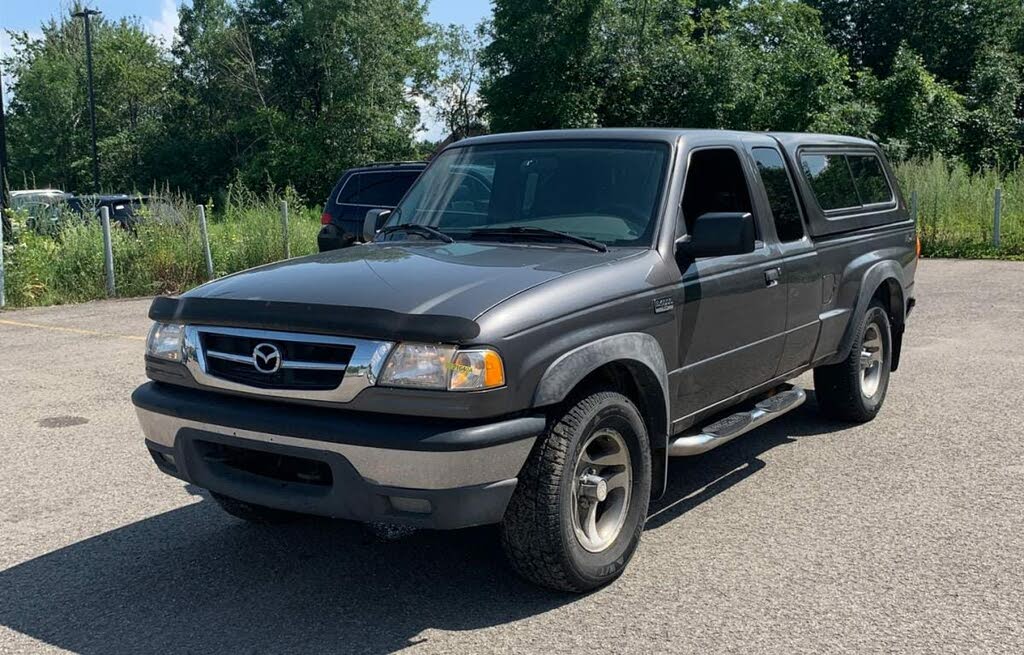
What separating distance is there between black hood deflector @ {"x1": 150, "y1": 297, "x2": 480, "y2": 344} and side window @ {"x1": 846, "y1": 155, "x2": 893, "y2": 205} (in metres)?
4.04

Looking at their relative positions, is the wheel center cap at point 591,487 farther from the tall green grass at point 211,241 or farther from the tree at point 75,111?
the tree at point 75,111

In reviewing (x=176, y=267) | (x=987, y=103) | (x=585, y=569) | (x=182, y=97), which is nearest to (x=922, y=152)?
(x=987, y=103)

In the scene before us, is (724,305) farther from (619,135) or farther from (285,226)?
(285,226)

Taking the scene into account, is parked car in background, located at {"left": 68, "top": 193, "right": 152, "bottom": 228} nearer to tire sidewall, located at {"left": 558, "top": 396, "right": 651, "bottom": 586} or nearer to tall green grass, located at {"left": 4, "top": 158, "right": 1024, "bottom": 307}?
tall green grass, located at {"left": 4, "top": 158, "right": 1024, "bottom": 307}

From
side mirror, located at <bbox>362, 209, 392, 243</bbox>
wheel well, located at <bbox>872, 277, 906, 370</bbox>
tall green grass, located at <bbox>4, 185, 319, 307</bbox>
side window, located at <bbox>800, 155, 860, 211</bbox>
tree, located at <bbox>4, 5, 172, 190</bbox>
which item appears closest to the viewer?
side mirror, located at <bbox>362, 209, 392, 243</bbox>

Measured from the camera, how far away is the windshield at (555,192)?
461 centimetres

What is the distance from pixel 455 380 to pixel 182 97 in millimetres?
→ 55322

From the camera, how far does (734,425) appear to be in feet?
15.9

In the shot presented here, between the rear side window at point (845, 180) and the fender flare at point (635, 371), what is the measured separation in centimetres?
224

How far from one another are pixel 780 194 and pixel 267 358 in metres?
3.15

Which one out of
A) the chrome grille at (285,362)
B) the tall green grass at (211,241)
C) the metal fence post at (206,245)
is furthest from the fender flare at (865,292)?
the metal fence post at (206,245)

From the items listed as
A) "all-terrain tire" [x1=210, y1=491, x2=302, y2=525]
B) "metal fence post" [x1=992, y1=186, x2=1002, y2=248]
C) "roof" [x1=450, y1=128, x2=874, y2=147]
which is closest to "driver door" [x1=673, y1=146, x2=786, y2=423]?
"roof" [x1=450, y1=128, x2=874, y2=147]

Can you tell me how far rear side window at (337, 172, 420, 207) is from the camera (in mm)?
13094

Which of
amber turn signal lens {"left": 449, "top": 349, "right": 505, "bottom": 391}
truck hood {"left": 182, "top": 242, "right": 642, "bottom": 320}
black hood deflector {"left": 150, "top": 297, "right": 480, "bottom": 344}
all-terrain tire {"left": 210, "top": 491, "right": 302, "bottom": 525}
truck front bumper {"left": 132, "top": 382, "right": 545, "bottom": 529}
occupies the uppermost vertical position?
truck hood {"left": 182, "top": 242, "right": 642, "bottom": 320}
